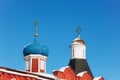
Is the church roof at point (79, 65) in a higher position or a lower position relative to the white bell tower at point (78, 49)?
lower

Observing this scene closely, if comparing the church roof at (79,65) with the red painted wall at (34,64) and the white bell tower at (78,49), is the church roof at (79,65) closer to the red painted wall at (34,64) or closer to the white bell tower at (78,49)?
the white bell tower at (78,49)

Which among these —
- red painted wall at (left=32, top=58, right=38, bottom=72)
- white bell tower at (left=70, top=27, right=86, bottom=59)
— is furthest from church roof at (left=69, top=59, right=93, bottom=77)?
red painted wall at (left=32, top=58, right=38, bottom=72)

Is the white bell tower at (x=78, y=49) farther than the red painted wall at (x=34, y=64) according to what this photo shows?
Yes

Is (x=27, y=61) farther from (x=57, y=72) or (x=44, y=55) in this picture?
(x=57, y=72)

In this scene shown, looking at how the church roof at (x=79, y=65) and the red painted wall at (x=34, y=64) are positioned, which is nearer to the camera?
the red painted wall at (x=34, y=64)

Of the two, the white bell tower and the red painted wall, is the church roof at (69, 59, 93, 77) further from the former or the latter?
the red painted wall

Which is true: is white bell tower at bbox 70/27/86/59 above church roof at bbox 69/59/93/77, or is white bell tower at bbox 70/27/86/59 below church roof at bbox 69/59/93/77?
above

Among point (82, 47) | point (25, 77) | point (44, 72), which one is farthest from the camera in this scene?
point (82, 47)

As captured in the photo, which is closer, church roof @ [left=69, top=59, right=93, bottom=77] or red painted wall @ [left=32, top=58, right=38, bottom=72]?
red painted wall @ [left=32, top=58, right=38, bottom=72]

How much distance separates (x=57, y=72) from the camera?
93.9 ft

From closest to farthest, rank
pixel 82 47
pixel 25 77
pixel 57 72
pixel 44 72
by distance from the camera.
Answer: pixel 25 77 < pixel 57 72 < pixel 44 72 < pixel 82 47

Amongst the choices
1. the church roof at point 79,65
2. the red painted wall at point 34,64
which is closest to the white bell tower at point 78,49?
the church roof at point 79,65

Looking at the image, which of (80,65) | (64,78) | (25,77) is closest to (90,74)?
(80,65)

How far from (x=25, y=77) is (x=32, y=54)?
5.80 metres
